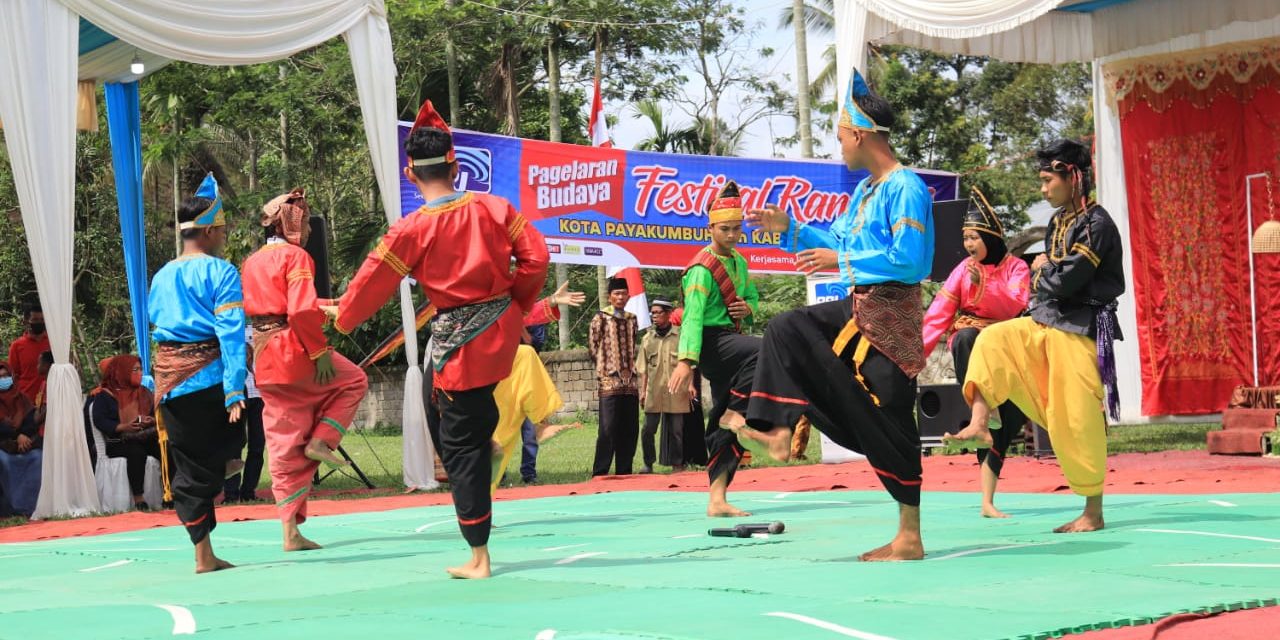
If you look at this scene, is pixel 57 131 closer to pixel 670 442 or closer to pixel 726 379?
pixel 726 379

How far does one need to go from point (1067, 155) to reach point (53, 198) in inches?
272

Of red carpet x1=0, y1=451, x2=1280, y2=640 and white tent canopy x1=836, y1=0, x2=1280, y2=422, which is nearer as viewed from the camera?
red carpet x1=0, y1=451, x2=1280, y2=640

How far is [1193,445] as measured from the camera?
43.6ft

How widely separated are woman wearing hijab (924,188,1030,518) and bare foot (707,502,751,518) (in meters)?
1.75

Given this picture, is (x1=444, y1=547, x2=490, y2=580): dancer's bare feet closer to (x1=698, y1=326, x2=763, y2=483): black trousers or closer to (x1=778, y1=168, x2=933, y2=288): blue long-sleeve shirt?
(x1=778, y1=168, x2=933, y2=288): blue long-sleeve shirt

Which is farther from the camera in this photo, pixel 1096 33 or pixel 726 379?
pixel 1096 33

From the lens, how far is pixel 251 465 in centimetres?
1185

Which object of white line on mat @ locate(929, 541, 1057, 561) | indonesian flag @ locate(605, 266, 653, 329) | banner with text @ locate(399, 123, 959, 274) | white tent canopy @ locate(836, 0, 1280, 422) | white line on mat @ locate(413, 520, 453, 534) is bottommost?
white line on mat @ locate(413, 520, 453, 534)

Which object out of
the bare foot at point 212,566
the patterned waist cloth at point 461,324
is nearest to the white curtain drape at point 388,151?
the bare foot at point 212,566

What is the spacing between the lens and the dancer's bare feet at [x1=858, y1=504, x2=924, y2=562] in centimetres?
555

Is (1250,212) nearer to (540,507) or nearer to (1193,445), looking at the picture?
(1193,445)

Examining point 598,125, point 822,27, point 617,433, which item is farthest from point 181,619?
point 822,27

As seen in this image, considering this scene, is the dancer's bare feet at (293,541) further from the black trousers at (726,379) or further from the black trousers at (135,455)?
the black trousers at (135,455)

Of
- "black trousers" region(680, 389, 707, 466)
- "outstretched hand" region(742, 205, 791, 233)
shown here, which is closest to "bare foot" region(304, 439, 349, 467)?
"outstretched hand" region(742, 205, 791, 233)
